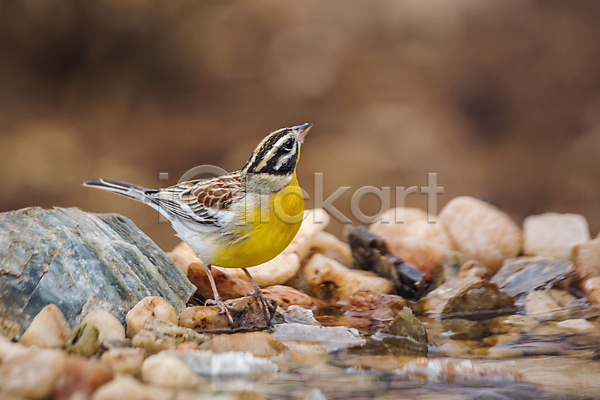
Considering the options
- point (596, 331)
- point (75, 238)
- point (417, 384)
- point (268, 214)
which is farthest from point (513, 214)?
point (75, 238)

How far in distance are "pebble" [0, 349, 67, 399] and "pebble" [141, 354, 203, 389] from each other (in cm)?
31

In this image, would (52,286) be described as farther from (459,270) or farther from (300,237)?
(459,270)

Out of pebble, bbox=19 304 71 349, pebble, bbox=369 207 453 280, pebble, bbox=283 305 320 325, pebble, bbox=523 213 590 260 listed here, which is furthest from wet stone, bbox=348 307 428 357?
pebble, bbox=523 213 590 260

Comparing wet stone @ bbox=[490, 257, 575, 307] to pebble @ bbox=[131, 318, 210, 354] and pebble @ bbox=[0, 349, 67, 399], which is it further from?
pebble @ bbox=[0, 349, 67, 399]

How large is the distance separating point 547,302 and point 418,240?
1258 millimetres

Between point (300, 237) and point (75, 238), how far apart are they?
194cm

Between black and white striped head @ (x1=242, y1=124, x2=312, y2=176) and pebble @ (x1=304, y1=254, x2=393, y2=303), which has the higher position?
black and white striped head @ (x1=242, y1=124, x2=312, y2=176)

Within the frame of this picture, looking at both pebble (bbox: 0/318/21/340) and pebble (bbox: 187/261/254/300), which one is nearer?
pebble (bbox: 0/318/21/340)

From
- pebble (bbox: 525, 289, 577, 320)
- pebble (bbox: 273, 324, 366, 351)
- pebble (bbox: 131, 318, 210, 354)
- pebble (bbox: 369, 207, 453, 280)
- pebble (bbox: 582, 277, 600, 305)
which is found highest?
pebble (bbox: 369, 207, 453, 280)

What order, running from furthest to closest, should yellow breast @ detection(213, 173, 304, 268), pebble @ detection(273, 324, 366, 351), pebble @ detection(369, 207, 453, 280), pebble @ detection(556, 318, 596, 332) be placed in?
1. pebble @ detection(369, 207, 453, 280)
2. yellow breast @ detection(213, 173, 304, 268)
3. pebble @ detection(556, 318, 596, 332)
4. pebble @ detection(273, 324, 366, 351)

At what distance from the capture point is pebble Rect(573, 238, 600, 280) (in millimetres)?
3634

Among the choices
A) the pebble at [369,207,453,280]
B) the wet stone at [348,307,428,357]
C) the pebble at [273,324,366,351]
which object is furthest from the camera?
the pebble at [369,207,453,280]

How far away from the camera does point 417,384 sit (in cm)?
206

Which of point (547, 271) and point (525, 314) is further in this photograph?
point (547, 271)
